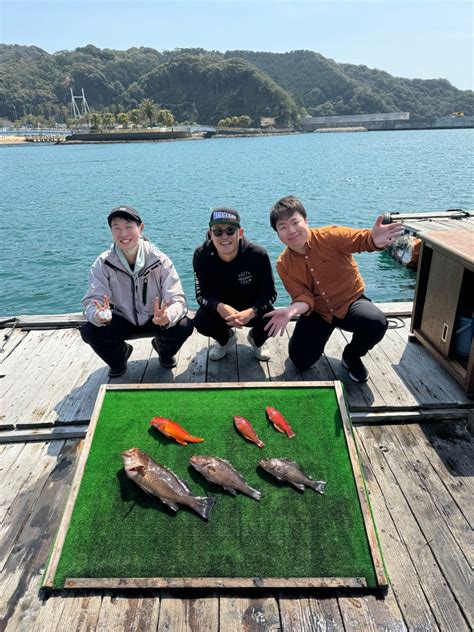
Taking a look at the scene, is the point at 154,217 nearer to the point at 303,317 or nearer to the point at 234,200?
the point at 234,200

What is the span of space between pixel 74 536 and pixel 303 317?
2.53 metres

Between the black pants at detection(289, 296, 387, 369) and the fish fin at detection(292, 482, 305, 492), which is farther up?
the black pants at detection(289, 296, 387, 369)

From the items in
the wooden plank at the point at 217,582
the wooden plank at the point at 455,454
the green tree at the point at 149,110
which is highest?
the green tree at the point at 149,110

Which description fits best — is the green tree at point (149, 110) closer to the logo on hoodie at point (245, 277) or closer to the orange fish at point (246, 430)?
the logo on hoodie at point (245, 277)

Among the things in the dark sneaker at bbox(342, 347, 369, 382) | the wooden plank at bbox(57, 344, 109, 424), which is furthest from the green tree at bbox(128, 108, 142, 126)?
the dark sneaker at bbox(342, 347, 369, 382)

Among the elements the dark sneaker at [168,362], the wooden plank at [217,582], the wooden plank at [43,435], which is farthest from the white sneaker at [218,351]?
the wooden plank at [217,582]

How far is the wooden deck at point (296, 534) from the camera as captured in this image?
214 centimetres

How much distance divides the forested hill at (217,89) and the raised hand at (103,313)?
143640 mm

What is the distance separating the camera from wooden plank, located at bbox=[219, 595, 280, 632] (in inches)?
82.1

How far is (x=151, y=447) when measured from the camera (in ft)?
9.84

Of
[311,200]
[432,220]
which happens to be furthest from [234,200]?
[432,220]

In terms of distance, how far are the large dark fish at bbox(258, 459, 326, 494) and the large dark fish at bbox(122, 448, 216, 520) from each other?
1.35ft

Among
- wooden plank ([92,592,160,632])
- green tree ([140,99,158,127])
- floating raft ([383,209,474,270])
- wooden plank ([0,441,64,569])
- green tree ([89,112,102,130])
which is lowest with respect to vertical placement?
floating raft ([383,209,474,270])

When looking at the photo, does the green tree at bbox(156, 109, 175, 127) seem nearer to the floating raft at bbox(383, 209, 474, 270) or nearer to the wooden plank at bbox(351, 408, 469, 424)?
the floating raft at bbox(383, 209, 474, 270)
